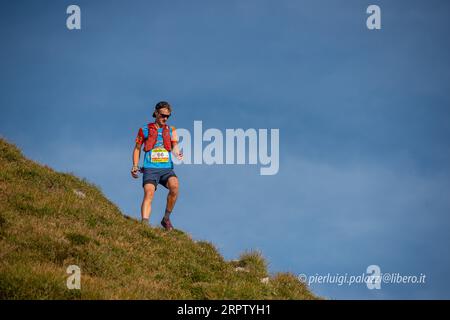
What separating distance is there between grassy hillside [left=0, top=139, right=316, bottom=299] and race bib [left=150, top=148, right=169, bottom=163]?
6.99 feet

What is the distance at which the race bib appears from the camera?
17.2m

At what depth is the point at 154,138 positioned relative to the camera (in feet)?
56.3

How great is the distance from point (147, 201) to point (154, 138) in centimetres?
207

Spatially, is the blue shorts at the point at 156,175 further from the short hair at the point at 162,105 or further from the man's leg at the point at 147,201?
the short hair at the point at 162,105

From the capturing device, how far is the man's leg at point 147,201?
16.9 metres

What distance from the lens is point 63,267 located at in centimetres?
1144

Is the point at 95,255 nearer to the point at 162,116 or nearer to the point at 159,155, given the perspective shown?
the point at 159,155

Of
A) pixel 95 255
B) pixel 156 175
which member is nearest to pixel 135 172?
pixel 156 175

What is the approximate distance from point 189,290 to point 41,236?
3753 millimetres

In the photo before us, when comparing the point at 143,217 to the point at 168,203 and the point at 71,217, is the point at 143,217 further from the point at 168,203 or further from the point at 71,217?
the point at 71,217

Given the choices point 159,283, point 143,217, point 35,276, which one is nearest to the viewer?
point 35,276

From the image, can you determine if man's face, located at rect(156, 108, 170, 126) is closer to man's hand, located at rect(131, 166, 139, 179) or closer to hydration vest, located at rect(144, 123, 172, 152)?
hydration vest, located at rect(144, 123, 172, 152)
